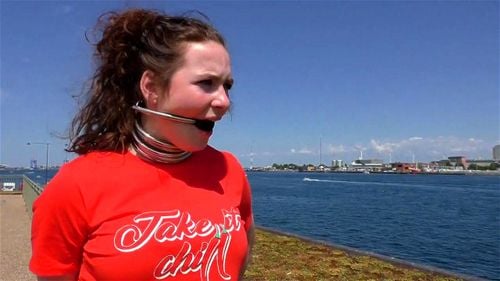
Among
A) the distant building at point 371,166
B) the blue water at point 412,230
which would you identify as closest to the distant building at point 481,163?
the distant building at point 371,166

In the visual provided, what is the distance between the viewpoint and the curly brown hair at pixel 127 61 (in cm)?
162

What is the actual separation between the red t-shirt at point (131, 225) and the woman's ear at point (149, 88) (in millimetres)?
211

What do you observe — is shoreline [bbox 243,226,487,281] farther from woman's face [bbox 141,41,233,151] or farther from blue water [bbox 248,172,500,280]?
blue water [bbox 248,172,500,280]

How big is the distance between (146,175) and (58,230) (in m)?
0.33

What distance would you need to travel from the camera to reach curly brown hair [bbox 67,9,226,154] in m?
1.62

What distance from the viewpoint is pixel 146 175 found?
160 centimetres

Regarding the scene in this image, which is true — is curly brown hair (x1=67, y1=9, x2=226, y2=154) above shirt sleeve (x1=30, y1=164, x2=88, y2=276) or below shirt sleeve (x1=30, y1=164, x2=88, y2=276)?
above

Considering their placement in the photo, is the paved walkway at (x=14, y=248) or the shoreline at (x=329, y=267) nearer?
the shoreline at (x=329, y=267)

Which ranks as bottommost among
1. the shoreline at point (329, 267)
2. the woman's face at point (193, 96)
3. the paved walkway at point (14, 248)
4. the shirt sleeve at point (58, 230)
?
the paved walkway at point (14, 248)

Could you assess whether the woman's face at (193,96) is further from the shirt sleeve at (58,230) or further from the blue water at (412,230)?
the blue water at (412,230)

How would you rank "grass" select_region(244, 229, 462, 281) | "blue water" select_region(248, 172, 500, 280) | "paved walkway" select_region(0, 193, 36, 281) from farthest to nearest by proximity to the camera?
"blue water" select_region(248, 172, 500, 280), "paved walkway" select_region(0, 193, 36, 281), "grass" select_region(244, 229, 462, 281)

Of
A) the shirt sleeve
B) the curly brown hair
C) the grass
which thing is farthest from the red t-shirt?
the grass

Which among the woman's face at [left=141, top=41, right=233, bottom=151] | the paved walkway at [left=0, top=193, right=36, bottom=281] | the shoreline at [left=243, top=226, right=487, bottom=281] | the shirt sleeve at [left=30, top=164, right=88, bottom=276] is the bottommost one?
the paved walkway at [left=0, top=193, right=36, bottom=281]

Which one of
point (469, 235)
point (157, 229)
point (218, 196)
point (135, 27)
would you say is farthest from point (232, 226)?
point (469, 235)
